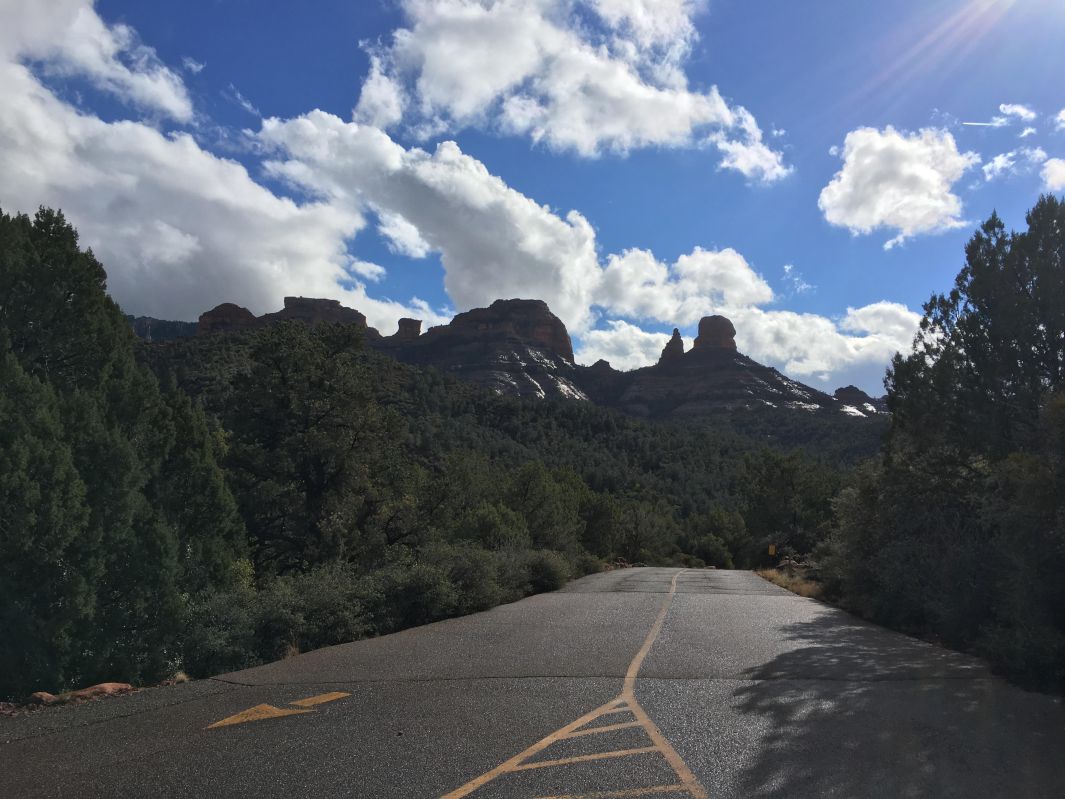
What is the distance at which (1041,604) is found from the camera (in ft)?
25.7

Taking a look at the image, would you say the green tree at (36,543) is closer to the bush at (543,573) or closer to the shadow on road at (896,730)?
the shadow on road at (896,730)

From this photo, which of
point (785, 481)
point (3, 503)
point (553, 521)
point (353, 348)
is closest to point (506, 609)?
point (3, 503)

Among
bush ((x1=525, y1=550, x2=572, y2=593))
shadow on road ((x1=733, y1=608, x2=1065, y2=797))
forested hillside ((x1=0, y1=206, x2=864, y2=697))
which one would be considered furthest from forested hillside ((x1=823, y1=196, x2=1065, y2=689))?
bush ((x1=525, y1=550, x2=572, y2=593))

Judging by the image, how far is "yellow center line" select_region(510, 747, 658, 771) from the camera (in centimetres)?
497

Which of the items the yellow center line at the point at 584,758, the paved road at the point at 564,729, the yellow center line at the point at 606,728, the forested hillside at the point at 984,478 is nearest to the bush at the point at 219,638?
the paved road at the point at 564,729

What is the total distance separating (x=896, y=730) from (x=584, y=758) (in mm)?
2637

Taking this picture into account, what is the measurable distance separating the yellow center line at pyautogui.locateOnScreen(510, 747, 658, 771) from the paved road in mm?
24

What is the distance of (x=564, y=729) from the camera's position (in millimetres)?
5875

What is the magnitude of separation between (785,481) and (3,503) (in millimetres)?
55931

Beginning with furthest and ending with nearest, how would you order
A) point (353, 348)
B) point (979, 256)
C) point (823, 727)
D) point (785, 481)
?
point (785, 481) < point (353, 348) < point (979, 256) < point (823, 727)

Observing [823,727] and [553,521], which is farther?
[553,521]

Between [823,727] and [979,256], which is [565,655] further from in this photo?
[979,256]

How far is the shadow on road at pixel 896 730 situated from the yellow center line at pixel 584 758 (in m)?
0.79

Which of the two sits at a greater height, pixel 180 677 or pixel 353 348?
pixel 353 348
